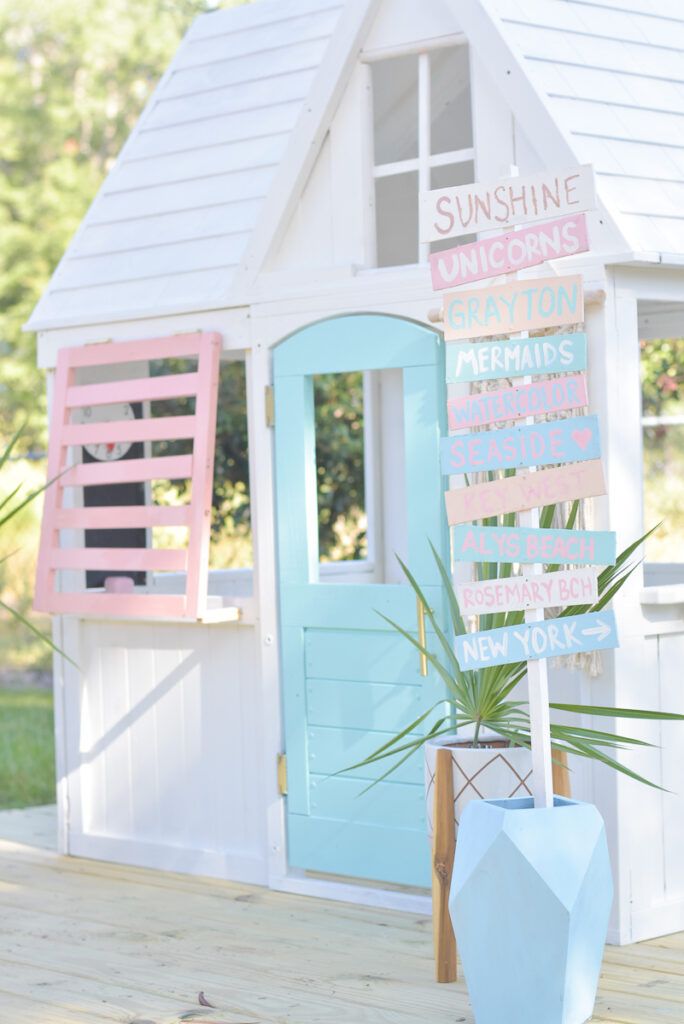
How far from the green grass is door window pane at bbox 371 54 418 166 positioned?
368 centimetres

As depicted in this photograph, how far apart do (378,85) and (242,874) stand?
2.97m

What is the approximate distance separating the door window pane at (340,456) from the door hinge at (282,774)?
368 centimetres

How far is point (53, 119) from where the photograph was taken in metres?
20.3

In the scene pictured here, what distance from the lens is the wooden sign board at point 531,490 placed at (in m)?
4.14

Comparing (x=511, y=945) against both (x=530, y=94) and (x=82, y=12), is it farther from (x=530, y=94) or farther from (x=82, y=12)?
(x=82, y=12)

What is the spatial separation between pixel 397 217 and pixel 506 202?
2.30 m

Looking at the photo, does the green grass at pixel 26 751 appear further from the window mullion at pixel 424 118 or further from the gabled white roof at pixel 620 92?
the gabled white roof at pixel 620 92

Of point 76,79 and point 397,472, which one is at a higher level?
point 76,79

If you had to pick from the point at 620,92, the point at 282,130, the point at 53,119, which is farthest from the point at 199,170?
the point at 53,119

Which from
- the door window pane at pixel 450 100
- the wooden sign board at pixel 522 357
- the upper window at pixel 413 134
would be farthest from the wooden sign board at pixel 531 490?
the door window pane at pixel 450 100

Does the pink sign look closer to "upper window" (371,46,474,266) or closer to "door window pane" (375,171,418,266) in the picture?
Answer: "upper window" (371,46,474,266)

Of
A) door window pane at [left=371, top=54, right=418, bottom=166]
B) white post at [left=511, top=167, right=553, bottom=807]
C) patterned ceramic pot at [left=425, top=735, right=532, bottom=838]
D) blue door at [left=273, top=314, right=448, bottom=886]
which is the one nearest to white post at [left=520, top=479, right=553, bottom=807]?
white post at [left=511, top=167, right=553, bottom=807]

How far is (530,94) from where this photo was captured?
5199 mm

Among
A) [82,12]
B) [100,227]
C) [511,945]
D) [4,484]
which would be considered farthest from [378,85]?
[82,12]
